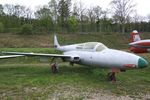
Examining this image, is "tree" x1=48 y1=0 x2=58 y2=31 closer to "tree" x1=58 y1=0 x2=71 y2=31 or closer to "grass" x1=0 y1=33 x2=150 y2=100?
"tree" x1=58 y1=0 x2=71 y2=31

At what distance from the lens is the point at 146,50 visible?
20.9 m

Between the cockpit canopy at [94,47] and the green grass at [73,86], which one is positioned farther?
the cockpit canopy at [94,47]

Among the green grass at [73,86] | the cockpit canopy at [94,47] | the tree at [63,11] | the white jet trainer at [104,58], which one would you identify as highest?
the tree at [63,11]

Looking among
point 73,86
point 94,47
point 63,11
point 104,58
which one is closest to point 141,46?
point 94,47

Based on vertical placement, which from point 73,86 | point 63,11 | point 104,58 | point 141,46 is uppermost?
point 63,11

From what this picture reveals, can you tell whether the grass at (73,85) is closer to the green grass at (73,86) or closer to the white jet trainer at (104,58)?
the green grass at (73,86)

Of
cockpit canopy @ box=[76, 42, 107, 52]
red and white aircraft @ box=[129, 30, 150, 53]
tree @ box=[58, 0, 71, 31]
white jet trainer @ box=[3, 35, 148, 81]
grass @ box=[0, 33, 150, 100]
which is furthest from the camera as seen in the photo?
tree @ box=[58, 0, 71, 31]

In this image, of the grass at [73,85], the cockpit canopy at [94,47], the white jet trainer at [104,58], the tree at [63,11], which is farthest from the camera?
the tree at [63,11]

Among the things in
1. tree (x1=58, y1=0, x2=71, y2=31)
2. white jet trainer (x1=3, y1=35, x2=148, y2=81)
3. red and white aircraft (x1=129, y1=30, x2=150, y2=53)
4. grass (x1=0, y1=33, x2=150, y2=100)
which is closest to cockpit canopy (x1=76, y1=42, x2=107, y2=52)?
white jet trainer (x1=3, y1=35, x2=148, y2=81)

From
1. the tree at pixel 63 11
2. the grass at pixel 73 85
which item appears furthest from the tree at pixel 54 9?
the grass at pixel 73 85

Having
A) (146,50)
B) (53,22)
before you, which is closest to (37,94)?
(146,50)

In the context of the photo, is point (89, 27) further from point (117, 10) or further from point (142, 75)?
point (142, 75)

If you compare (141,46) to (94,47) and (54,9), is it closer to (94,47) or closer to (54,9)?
(94,47)

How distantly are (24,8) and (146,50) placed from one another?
148 ft
